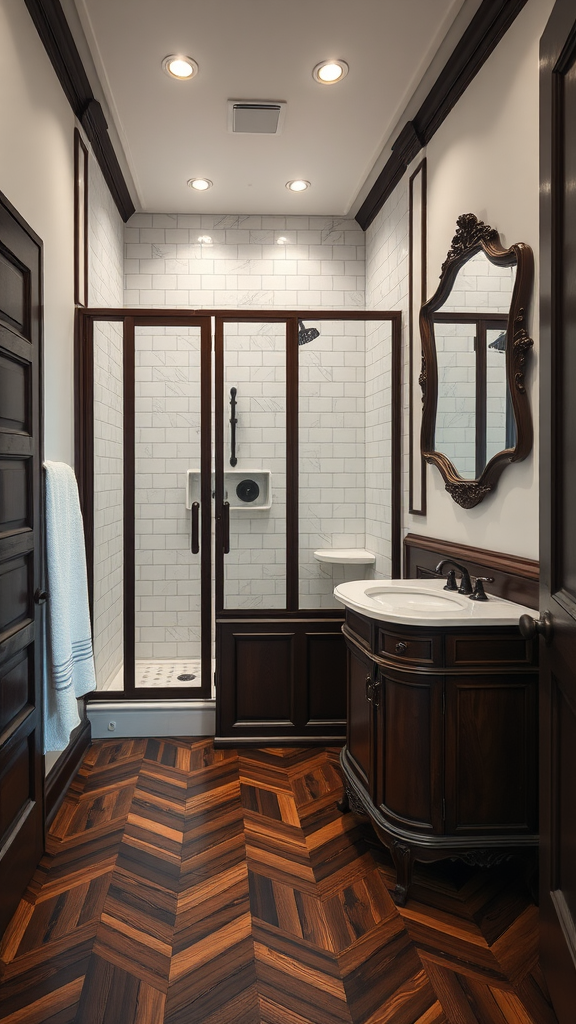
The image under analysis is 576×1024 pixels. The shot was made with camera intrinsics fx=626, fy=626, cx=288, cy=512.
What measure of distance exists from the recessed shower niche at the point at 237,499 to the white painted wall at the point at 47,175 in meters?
0.37

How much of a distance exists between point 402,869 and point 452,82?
115 inches

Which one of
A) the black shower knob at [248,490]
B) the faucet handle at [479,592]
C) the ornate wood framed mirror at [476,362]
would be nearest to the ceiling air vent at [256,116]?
the ornate wood framed mirror at [476,362]

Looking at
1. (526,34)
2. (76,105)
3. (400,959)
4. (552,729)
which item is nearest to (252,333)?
(76,105)

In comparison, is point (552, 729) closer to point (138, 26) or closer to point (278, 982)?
point (278, 982)

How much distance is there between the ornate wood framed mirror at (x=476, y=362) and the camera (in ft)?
6.71

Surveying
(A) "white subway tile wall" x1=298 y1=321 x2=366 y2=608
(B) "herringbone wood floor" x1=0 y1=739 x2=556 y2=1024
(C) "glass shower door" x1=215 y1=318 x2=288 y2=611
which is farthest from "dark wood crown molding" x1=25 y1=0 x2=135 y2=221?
(B) "herringbone wood floor" x1=0 y1=739 x2=556 y2=1024

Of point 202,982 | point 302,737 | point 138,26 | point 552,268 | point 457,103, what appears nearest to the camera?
point 552,268

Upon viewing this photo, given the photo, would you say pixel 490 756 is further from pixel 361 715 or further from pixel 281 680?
pixel 281 680

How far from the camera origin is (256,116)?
2.95 m

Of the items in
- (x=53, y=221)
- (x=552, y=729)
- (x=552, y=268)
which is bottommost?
(x=552, y=729)

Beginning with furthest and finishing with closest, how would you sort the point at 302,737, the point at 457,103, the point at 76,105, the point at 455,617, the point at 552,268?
the point at 302,737, the point at 76,105, the point at 457,103, the point at 455,617, the point at 552,268

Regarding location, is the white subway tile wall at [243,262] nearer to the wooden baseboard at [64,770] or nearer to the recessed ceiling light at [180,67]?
the recessed ceiling light at [180,67]

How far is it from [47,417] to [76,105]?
142cm

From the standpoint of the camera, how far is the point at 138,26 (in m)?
2.38
